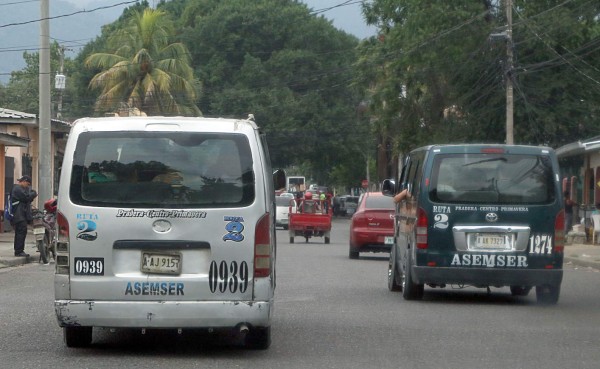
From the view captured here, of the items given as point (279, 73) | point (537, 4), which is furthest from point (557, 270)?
point (279, 73)

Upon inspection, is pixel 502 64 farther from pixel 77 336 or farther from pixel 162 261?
pixel 162 261

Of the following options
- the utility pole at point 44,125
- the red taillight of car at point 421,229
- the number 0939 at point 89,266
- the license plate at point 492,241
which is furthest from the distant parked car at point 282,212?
the number 0939 at point 89,266

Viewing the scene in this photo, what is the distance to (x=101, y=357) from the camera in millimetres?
9742

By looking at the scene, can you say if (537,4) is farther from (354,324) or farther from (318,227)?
(354,324)

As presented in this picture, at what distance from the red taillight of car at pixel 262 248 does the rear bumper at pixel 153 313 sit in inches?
13.0

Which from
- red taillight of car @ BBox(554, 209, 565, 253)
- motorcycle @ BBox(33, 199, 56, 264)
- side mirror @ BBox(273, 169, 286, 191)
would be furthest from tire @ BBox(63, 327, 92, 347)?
motorcycle @ BBox(33, 199, 56, 264)

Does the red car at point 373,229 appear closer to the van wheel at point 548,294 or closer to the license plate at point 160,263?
the van wheel at point 548,294

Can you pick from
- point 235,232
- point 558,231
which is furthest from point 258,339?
point 558,231

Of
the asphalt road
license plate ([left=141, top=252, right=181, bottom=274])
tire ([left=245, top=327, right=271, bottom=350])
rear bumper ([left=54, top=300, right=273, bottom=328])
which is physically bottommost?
the asphalt road

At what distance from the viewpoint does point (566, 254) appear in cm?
2753

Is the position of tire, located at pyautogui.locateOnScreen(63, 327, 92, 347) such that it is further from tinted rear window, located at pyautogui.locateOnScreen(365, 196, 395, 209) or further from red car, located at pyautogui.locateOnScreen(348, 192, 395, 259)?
tinted rear window, located at pyautogui.locateOnScreen(365, 196, 395, 209)

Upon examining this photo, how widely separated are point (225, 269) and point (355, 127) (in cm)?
6115

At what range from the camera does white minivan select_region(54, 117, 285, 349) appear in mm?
9430

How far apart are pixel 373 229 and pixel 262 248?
16616 mm
